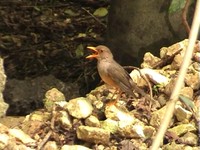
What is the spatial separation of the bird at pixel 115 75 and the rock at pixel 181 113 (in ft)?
0.85

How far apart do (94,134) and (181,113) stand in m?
0.51

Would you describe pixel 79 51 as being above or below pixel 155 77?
below

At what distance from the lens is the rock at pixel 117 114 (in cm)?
312

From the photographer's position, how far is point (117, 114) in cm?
315

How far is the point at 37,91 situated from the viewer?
15.6 ft

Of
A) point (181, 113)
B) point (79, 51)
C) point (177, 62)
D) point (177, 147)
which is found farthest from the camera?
point (79, 51)

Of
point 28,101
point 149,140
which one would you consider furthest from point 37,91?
point 149,140

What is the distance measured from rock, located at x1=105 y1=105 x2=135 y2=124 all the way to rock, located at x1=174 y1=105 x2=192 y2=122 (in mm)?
242

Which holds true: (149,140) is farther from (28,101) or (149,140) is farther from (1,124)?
(28,101)

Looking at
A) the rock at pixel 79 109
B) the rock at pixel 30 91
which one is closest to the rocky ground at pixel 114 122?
the rock at pixel 79 109

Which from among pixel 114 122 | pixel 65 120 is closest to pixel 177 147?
pixel 114 122

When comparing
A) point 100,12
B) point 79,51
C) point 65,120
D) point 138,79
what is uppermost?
point 138,79

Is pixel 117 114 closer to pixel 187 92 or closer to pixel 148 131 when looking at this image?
pixel 148 131

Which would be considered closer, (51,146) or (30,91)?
(51,146)
